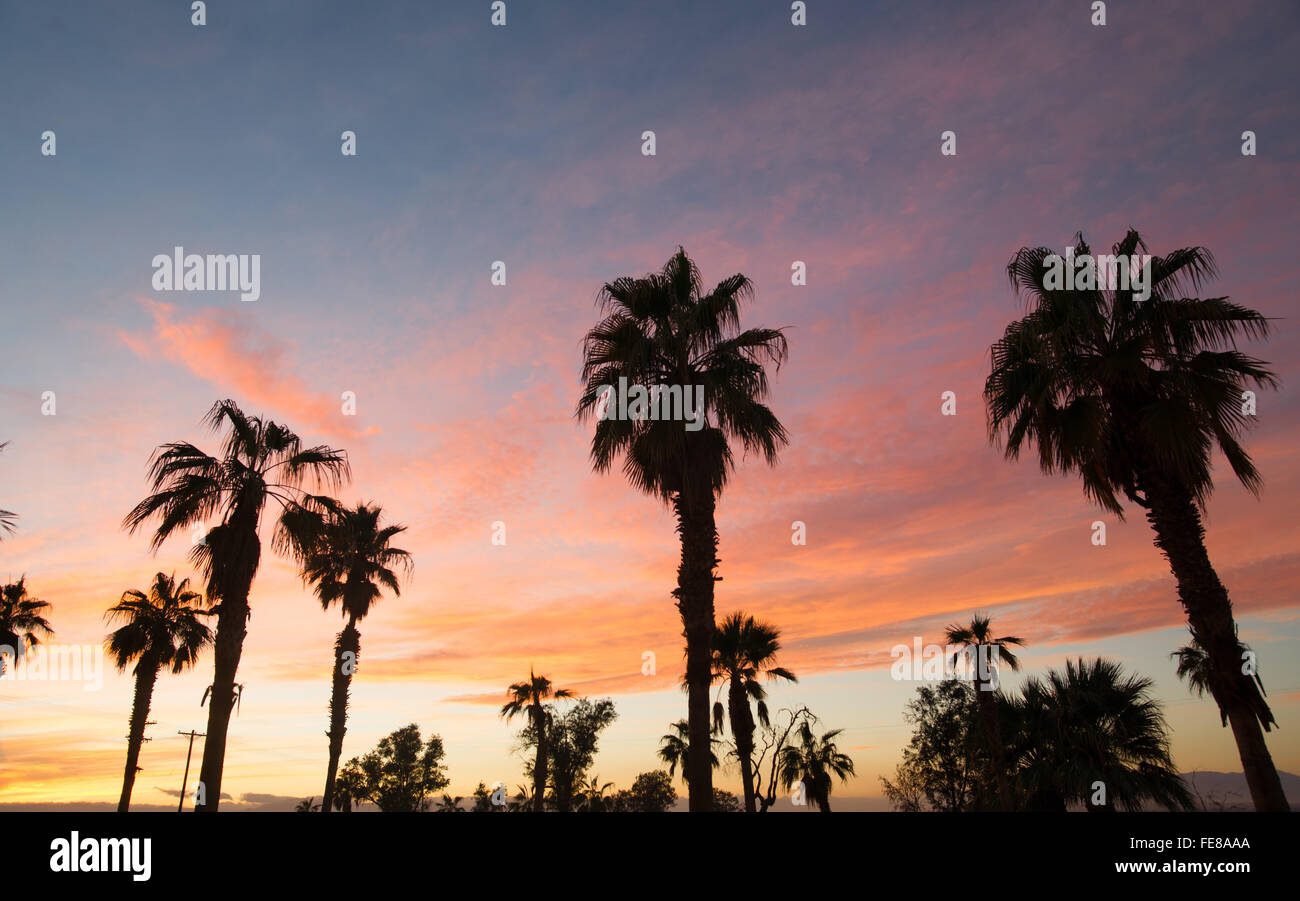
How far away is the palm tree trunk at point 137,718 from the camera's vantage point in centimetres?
3588

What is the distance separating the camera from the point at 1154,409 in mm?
14758

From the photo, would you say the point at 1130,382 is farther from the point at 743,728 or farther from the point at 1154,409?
the point at 743,728

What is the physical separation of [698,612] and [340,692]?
79.6 feet

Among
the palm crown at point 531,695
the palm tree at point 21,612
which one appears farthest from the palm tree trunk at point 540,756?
the palm tree at point 21,612

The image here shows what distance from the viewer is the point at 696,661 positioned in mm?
16359

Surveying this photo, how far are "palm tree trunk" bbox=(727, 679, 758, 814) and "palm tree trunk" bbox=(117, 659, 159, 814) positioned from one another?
94.6 ft

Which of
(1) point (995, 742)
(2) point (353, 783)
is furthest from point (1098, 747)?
(2) point (353, 783)

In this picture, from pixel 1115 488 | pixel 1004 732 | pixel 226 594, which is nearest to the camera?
pixel 1115 488

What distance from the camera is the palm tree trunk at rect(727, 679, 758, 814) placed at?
108ft

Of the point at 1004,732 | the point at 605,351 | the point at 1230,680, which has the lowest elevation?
the point at 1004,732

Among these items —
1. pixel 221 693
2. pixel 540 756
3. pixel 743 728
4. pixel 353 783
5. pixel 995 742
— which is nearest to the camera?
pixel 221 693
